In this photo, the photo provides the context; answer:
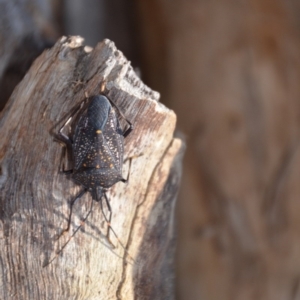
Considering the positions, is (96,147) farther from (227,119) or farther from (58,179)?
(227,119)

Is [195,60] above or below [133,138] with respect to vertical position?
above

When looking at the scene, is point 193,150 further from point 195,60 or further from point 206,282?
point 206,282

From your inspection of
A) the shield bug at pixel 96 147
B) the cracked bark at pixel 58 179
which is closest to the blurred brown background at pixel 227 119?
the cracked bark at pixel 58 179

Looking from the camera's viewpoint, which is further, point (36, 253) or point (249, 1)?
point (249, 1)

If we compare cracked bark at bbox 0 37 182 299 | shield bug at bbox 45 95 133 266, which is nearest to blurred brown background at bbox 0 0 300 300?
cracked bark at bbox 0 37 182 299

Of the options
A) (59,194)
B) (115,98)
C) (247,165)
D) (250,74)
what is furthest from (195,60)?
(59,194)

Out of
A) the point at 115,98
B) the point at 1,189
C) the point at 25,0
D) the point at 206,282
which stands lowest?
the point at 206,282

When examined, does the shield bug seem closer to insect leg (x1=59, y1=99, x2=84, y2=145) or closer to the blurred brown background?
insect leg (x1=59, y1=99, x2=84, y2=145)
